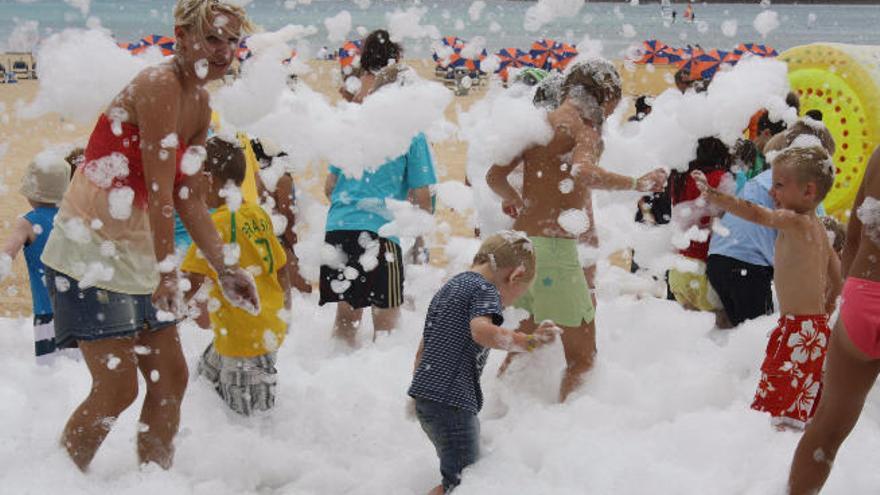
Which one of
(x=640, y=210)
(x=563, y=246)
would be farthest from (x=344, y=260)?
(x=640, y=210)

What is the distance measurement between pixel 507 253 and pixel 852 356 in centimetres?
102

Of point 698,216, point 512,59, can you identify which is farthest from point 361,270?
point 512,59

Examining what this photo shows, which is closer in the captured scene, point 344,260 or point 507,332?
point 507,332

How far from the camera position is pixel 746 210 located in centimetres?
315

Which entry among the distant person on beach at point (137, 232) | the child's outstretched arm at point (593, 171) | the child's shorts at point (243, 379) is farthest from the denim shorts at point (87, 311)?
the child's outstretched arm at point (593, 171)

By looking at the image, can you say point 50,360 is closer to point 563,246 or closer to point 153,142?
point 153,142

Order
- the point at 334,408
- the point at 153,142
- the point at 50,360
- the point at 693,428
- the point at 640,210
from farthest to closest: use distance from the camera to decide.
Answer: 1. the point at 640,210
2. the point at 50,360
3. the point at 334,408
4. the point at 693,428
5. the point at 153,142

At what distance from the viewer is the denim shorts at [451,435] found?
2898 millimetres

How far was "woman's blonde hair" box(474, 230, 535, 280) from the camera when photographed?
2.93 m

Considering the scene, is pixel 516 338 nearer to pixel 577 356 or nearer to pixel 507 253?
pixel 507 253

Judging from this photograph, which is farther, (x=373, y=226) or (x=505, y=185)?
(x=373, y=226)

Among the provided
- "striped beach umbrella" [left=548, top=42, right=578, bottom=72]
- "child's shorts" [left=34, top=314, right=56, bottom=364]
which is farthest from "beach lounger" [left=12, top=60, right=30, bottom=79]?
"child's shorts" [left=34, top=314, right=56, bottom=364]

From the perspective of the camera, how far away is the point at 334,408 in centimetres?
376

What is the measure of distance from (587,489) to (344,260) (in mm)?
1687
